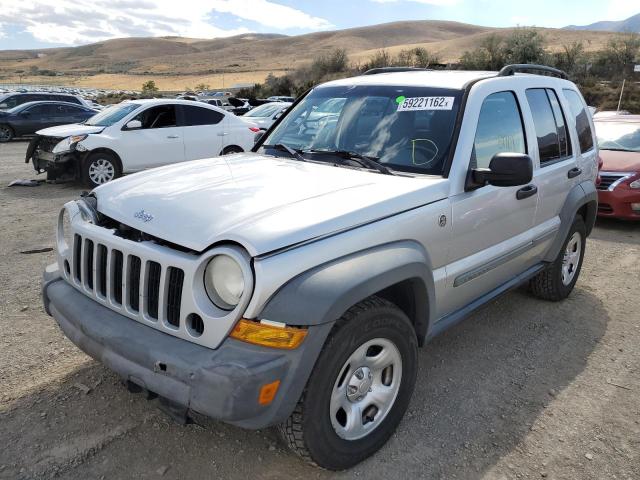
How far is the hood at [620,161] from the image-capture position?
792 centimetres

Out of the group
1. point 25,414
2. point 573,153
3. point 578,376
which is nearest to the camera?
point 25,414

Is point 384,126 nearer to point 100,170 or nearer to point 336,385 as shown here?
point 336,385

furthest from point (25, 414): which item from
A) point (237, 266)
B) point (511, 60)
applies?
point (511, 60)

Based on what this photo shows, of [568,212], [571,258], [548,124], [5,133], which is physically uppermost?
[548,124]

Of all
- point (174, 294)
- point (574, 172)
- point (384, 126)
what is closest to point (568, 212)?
point (574, 172)

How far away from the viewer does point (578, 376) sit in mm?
3686

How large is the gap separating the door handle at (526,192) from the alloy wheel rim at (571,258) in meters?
1.20

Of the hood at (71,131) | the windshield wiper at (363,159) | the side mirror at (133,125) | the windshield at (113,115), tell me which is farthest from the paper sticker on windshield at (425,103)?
the windshield at (113,115)

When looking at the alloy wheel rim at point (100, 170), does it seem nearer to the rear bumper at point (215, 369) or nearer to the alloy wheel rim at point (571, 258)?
the alloy wheel rim at point (571, 258)

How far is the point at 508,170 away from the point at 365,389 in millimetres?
1422

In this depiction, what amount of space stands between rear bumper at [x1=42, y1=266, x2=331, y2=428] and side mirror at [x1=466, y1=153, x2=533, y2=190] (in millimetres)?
1421

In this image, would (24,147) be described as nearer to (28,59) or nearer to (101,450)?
(101,450)

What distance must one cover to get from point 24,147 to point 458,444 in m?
18.2

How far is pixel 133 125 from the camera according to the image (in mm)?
10273
